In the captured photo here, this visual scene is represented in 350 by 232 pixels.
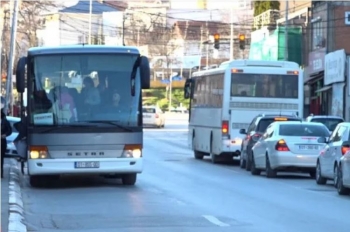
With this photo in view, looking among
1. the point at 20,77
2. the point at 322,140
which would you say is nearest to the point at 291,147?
the point at 322,140

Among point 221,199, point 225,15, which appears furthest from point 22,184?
point 225,15

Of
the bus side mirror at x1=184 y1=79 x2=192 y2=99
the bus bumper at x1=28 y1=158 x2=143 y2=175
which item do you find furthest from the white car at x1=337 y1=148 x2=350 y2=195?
the bus side mirror at x1=184 y1=79 x2=192 y2=99

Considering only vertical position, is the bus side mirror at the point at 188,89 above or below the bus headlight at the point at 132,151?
above

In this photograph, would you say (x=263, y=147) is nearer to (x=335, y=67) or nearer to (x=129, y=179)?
(x=129, y=179)

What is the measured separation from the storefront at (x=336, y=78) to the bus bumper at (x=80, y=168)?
97.7 ft

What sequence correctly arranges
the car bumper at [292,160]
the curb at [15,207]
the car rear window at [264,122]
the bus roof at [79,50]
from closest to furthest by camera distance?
1. the curb at [15,207]
2. the bus roof at [79,50]
3. the car bumper at [292,160]
4. the car rear window at [264,122]

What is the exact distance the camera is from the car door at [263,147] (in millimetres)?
26641

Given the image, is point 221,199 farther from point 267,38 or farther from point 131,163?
point 267,38

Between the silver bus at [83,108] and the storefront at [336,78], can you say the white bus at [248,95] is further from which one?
the storefront at [336,78]

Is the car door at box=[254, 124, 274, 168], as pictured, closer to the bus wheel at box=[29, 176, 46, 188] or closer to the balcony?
the bus wheel at box=[29, 176, 46, 188]

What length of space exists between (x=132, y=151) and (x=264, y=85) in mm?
11821

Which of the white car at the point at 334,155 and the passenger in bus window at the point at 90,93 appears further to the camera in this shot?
the white car at the point at 334,155

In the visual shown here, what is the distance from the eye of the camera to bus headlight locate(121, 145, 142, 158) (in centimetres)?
2105

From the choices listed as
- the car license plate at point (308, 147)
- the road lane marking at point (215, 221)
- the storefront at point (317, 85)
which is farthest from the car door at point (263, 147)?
the storefront at point (317, 85)
